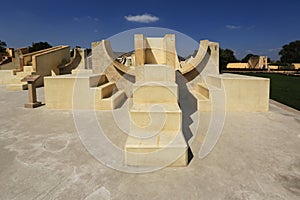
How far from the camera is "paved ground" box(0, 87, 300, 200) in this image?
81.5 inches

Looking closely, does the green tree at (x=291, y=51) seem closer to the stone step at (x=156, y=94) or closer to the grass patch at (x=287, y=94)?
the grass patch at (x=287, y=94)

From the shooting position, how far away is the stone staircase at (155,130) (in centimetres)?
259

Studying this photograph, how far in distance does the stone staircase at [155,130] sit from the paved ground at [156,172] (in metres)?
0.20

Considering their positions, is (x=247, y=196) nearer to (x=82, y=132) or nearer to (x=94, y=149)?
(x=94, y=149)

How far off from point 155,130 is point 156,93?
A: 0.82 metres

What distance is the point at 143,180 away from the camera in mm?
2293

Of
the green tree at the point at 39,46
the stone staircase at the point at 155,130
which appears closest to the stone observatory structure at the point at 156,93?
the stone staircase at the point at 155,130

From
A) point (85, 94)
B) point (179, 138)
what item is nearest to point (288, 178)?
point (179, 138)

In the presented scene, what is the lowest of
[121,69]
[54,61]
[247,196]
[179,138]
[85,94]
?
[247,196]

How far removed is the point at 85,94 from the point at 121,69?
198 centimetres

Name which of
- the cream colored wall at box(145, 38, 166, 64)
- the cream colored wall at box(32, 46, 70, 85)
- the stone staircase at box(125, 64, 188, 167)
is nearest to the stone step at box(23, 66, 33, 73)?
the cream colored wall at box(32, 46, 70, 85)

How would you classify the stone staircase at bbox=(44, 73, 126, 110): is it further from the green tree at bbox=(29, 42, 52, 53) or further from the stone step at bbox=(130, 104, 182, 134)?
the green tree at bbox=(29, 42, 52, 53)

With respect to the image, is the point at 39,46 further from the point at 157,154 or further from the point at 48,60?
the point at 157,154

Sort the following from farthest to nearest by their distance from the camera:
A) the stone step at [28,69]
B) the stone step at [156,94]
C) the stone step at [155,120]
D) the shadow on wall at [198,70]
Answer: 1. the stone step at [28,69]
2. the shadow on wall at [198,70]
3. the stone step at [156,94]
4. the stone step at [155,120]
